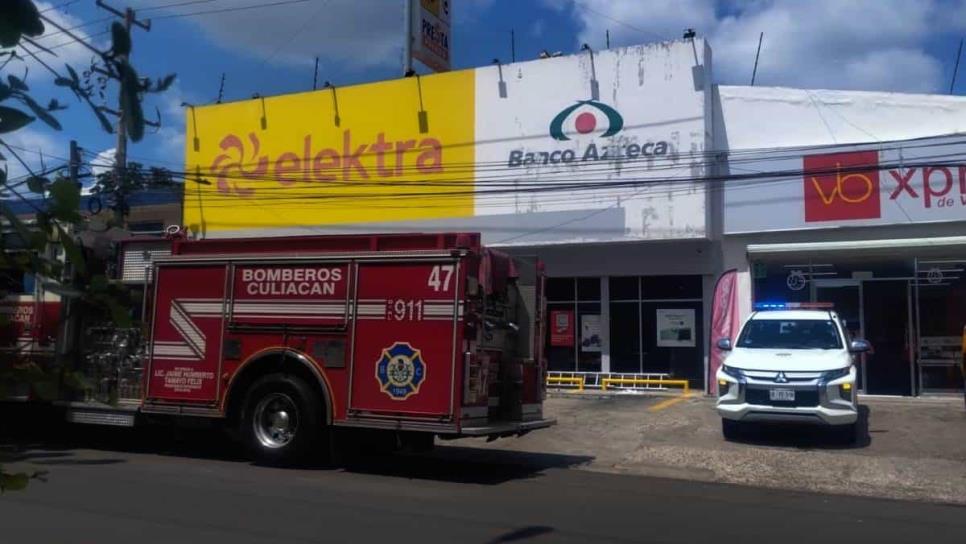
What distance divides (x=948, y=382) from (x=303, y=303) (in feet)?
47.1

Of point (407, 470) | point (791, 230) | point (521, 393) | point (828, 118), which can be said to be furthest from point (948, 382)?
point (407, 470)

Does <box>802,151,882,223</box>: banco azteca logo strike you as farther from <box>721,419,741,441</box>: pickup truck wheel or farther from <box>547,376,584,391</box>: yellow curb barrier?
<box>721,419,741,441</box>: pickup truck wheel

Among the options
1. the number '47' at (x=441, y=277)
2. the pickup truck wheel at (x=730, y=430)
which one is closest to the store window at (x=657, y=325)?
the pickup truck wheel at (x=730, y=430)

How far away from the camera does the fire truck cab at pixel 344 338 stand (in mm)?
10625

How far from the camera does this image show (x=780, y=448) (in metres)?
13.6

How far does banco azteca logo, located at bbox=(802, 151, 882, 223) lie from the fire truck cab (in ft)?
32.4

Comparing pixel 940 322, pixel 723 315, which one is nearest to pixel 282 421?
pixel 723 315

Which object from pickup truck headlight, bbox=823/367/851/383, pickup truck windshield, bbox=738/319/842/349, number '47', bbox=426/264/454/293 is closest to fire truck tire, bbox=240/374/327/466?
number '47', bbox=426/264/454/293

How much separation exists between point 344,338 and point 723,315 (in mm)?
11990

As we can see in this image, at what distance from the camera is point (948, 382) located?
19.2 m

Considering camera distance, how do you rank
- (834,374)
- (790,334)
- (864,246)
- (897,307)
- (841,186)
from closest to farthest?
1. (834,374)
2. (790,334)
3. (864,246)
4. (841,186)
5. (897,307)

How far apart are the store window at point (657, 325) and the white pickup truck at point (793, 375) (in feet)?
20.8

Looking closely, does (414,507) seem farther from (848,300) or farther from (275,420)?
(848,300)

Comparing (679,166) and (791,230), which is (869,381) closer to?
(791,230)
